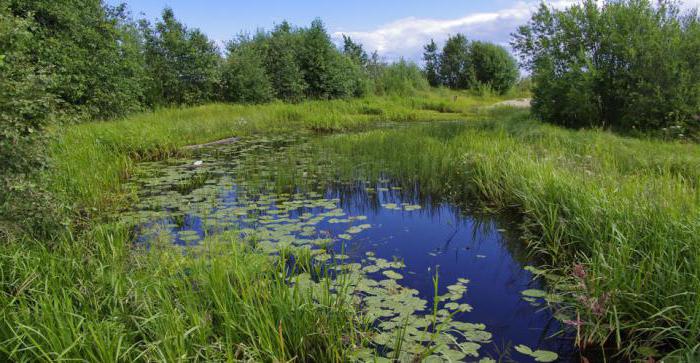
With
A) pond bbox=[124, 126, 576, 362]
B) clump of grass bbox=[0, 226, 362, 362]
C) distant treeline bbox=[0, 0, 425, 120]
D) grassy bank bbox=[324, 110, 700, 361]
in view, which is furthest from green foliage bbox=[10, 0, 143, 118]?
grassy bank bbox=[324, 110, 700, 361]

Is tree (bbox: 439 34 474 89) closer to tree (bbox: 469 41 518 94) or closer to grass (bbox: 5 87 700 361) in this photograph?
tree (bbox: 469 41 518 94)

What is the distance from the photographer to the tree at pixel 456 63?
3595 cm

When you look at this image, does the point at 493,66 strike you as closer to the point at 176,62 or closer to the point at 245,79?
the point at 245,79

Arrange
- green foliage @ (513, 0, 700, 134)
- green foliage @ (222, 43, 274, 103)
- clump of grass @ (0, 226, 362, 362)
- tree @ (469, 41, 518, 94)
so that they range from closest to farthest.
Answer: clump of grass @ (0, 226, 362, 362) < green foliage @ (513, 0, 700, 134) < green foliage @ (222, 43, 274, 103) < tree @ (469, 41, 518, 94)

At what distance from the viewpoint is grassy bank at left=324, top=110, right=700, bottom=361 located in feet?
9.04

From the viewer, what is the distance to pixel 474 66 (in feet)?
116

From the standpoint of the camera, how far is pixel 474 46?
3541 centimetres

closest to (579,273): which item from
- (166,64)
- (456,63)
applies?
(166,64)

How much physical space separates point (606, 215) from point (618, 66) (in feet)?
25.5

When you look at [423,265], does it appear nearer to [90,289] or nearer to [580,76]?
[90,289]

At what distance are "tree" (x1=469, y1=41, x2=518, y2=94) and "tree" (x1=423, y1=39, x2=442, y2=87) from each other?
137 inches

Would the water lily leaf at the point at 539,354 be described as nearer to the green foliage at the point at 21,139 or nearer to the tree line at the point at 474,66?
the green foliage at the point at 21,139

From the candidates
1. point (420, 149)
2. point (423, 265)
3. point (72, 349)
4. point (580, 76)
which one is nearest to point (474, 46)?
point (580, 76)

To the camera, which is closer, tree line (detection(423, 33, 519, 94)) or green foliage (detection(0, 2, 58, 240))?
green foliage (detection(0, 2, 58, 240))
